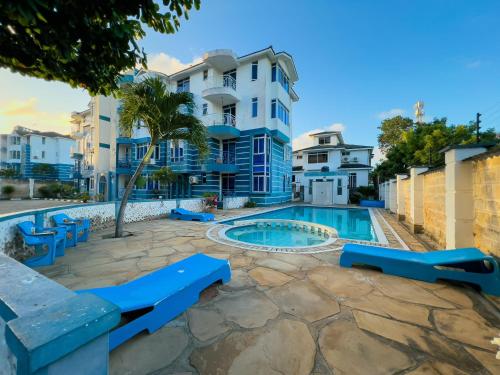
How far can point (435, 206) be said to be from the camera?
20.7 feet

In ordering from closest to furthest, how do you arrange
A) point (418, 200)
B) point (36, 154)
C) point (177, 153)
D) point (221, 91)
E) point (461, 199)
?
point (461, 199), point (418, 200), point (221, 91), point (177, 153), point (36, 154)

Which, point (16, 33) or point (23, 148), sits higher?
point (23, 148)

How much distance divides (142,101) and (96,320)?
703cm

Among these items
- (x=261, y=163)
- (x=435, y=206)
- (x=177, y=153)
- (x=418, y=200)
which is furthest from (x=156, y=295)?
(x=177, y=153)

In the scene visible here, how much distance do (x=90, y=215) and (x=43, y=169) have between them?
39.6 meters

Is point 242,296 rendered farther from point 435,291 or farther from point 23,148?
point 23,148

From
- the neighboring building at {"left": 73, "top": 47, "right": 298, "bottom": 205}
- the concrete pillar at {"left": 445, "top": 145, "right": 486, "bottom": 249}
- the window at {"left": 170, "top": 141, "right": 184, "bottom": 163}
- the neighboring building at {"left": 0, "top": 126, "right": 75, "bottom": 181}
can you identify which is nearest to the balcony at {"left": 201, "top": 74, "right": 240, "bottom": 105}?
the neighboring building at {"left": 73, "top": 47, "right": 298, "bottom": 205}

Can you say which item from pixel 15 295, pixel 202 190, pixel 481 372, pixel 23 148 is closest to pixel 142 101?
pixel 15 295

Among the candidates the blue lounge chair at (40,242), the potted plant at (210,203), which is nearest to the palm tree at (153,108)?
the blue lounge chair at (40,242)

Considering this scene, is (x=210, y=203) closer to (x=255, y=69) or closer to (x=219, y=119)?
(x=219, y=119)

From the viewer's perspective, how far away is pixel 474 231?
14.3ft

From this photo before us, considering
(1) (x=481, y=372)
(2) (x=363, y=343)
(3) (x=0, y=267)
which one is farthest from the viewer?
(2) (x=363, y=343)

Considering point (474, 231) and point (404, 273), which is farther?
point (474, 231)

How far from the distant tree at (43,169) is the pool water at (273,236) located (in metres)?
42.5
